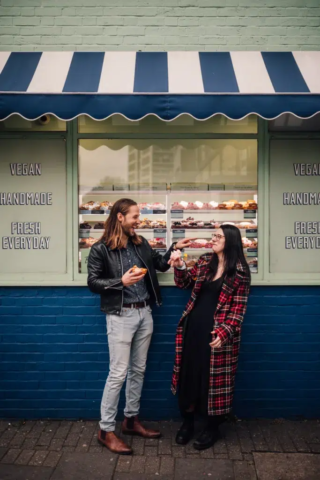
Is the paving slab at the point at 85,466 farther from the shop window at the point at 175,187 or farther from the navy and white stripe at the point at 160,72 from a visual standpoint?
the navy and white stripe at the point at 160,72

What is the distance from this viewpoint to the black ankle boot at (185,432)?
4496 millimetres


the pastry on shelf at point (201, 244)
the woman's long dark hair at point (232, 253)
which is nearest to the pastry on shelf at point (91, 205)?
the pastry on shelf at point (201, 244)

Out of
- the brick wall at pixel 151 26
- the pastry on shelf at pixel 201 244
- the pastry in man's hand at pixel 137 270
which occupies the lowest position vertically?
the pastry in man's hand at pixel 137 270

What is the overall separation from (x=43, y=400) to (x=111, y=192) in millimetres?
2337

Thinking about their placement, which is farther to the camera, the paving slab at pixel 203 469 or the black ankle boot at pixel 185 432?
the black ankle boot at pixel 185 432

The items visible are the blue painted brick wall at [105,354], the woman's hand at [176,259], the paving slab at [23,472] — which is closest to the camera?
the paving slab at [23,472]

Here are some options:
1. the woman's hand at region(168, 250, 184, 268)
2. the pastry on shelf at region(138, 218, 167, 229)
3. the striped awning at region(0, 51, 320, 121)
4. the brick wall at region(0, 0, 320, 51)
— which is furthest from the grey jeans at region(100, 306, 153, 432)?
the brick wall at region(0, 0, 320, 51)

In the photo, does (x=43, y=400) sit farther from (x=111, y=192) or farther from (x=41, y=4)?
(x=41, y=4)

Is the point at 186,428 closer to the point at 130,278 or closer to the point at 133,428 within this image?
the point at 133,428

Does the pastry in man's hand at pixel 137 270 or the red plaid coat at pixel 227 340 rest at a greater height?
the pastry in man's hand at pixel 137 270

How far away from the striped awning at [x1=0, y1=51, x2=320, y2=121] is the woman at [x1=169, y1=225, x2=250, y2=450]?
3.77ft

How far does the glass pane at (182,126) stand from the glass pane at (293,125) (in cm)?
21

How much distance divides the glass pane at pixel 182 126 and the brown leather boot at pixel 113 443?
10.1 ft

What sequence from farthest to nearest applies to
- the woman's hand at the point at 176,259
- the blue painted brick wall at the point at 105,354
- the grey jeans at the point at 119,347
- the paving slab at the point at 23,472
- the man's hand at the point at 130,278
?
the blue painted brick wall at the point at 105,354, the woman's hand at the point at 176,259, the grey jeans at the point at 119,347, the man's hand at the point at 130,278, the paving slab at the point at 23,472
